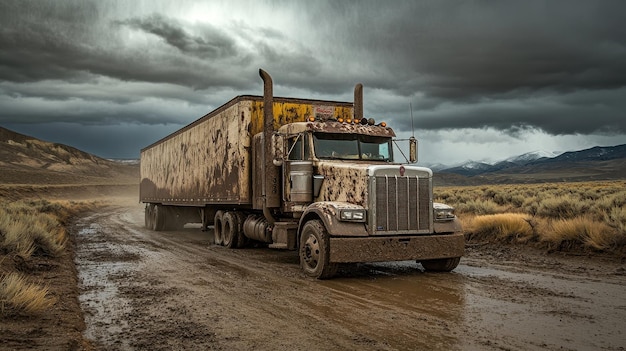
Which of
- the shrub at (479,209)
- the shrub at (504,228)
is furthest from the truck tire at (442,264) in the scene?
the shrub at (479,209)

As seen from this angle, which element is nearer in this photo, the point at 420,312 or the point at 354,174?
the point at 420,312

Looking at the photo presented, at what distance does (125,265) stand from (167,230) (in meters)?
11.3

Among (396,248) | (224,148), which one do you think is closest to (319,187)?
(396,248)

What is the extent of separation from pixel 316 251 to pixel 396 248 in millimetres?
1463

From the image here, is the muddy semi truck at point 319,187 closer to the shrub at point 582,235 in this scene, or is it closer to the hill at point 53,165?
the shrub at point 582,235

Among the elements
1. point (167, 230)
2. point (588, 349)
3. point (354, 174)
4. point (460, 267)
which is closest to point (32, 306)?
point (354, 174)

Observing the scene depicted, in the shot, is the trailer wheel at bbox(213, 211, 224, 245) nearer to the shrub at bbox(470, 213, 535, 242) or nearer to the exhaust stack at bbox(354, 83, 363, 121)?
the exhaust stack at bbox(354, 83, 363, 121)

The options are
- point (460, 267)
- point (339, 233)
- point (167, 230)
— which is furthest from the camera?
point (167, 230)

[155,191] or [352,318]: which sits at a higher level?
[155,191]

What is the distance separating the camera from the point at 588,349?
473 cm

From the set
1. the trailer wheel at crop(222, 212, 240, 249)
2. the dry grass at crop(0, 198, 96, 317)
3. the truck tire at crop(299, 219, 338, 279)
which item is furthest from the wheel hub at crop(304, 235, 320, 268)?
the trailer wheel at crop(222, 212, 240, 249)

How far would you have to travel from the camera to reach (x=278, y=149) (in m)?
10.4

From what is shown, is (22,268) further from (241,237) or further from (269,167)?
(241,237)

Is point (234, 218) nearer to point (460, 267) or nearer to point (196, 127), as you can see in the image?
point (196, 127)
